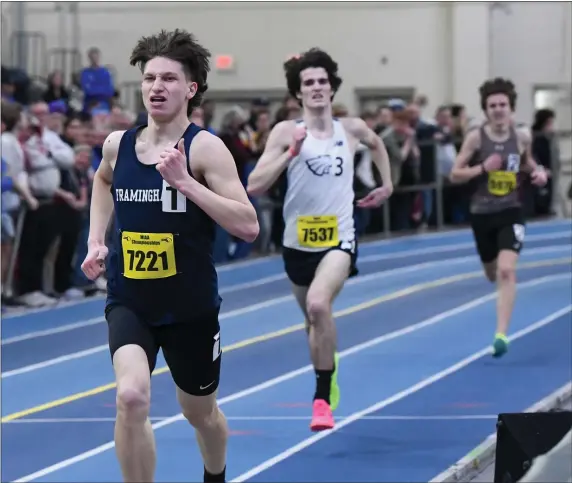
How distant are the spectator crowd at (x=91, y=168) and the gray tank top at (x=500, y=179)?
216 cm

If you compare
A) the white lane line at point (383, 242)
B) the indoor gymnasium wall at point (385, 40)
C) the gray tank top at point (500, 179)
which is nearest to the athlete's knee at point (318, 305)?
the gray tank top at point (500, 179)

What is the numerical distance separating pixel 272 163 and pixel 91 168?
22.7ft

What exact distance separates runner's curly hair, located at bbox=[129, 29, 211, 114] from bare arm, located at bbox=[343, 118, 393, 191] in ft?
10.1

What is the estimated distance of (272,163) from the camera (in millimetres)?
8898

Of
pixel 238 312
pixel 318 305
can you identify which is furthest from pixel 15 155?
pixel 318 305

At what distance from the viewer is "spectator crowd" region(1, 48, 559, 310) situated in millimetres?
14422

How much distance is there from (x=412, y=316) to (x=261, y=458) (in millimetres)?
6438

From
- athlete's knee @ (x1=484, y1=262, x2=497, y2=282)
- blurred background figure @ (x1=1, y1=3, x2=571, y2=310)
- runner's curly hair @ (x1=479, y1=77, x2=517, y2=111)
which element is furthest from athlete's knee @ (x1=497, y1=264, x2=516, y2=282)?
blurred background figure @ (x1=1, y1=3, x2=571, y2=310)

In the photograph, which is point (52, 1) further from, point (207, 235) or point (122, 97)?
point (207, 235)

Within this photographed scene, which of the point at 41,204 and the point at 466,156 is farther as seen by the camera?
the point at 41,204

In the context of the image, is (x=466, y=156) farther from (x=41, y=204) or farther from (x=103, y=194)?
(x=103, y=194)

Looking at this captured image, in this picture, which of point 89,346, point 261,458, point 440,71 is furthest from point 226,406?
point 440,71

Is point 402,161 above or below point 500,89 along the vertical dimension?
below

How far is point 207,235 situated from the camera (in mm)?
6172
